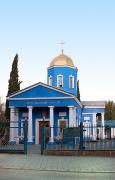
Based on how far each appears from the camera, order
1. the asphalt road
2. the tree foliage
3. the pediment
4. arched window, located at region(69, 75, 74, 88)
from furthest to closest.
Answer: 1. the tree foliage
2. arched window, located at region(69, 75, 74, 88)
3. the pediment
4. the asphalt road

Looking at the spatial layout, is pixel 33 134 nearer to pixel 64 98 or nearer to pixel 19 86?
pixel 64 98

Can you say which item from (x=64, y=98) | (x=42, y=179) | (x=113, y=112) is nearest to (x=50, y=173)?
(x=42, y=179)

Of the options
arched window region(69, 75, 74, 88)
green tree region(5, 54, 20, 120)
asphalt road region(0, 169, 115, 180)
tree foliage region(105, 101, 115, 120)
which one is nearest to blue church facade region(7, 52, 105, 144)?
green tree region(5, 54, 20, 120)

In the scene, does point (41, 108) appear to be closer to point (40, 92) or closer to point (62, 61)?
point (40, 92)

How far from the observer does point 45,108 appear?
3884cm

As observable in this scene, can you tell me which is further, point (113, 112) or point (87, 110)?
point (113, 112)

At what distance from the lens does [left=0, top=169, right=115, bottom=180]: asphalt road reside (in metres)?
10.8

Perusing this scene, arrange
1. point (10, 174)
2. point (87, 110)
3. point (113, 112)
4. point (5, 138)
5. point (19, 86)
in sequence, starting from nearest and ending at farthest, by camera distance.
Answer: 1. point (10, 174)
2. point (5, 138)
3. point (19, 86)
4. point (87, 110)
5. point (113, 112)

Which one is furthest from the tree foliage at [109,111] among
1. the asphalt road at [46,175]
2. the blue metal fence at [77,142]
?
the asphalt road at [46,175]

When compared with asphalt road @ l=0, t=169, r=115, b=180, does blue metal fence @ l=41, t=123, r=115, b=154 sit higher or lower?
higher

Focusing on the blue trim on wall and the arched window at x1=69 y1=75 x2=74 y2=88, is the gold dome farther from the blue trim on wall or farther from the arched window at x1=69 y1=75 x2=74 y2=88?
the blue trim on wall

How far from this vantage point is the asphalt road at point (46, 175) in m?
10.8

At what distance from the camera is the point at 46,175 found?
1161cm

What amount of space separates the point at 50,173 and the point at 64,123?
87.0 ft
